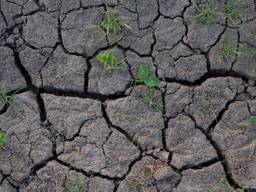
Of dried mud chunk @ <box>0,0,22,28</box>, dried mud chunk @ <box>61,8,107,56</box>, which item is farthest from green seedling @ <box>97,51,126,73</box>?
dried mud chunk @ <box>0,0,22,28</box>

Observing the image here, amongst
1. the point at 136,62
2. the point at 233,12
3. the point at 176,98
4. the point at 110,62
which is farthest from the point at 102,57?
the point at 233,12

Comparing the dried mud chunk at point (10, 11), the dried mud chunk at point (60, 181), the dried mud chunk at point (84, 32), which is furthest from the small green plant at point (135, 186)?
the dried mud chunk at point (10, 11)

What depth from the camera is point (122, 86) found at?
3.90 meters

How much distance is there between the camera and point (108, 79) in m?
3.92

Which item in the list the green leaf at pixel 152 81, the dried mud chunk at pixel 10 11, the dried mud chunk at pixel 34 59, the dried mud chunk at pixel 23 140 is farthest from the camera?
the dried mud chunk at pixel 10 11

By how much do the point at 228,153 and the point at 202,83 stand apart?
0.52 meters

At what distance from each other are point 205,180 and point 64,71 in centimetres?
124

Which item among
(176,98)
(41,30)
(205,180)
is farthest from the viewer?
(41,30)

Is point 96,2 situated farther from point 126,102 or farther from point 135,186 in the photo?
point 135,186

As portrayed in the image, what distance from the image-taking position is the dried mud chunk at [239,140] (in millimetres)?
3648

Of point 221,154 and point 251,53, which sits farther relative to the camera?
point 251,53

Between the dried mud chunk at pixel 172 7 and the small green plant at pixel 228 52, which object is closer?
the small green plant at pixel 228 52

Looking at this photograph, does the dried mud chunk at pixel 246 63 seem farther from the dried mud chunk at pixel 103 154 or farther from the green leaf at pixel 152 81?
the dried mud chunk at pixel 103 154

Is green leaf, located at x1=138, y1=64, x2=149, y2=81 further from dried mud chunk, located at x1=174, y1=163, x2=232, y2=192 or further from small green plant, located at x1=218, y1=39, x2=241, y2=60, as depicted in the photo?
dried mud chunk, located at x1=174, y1=163, x2=232, y2=192
